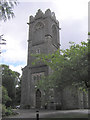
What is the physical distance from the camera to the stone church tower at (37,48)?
28.7 metres

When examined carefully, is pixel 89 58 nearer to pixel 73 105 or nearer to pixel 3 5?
pixel 3 5

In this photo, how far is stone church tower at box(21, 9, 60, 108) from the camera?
94.0ft

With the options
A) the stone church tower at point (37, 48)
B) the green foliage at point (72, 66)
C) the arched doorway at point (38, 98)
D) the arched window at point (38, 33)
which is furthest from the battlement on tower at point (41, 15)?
the green foliage at point (72, 66)

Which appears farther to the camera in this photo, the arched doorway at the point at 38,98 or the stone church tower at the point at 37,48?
the stone church tower at the point at 37,48

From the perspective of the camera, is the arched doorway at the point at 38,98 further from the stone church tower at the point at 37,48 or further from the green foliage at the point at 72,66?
the green foliage at the point at 72,66

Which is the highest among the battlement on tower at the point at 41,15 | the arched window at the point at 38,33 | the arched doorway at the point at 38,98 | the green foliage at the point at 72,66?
the battlement on tower at the point at 41,15

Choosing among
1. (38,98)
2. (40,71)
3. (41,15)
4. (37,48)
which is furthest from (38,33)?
(38,98)

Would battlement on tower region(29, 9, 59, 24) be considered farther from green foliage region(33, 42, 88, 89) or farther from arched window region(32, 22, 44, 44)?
green foliage region(33, 42, 88, 89)

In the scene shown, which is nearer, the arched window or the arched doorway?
the arched doorway

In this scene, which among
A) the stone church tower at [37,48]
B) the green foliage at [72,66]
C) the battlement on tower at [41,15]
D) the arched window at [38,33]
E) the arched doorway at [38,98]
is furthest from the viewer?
the battlement on tower at [41,15]

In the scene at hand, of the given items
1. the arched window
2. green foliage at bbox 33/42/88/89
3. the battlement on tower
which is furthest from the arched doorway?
the battlement on tower

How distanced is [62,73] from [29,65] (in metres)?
20.7

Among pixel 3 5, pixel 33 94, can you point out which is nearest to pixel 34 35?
pixel 33 94

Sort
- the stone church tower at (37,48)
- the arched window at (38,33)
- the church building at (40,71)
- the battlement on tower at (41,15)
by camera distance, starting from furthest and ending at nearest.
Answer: the battlement on tower at (41,15)
the arched window at (38,33)
the stone church tower at (37,48)
the church building at (40,71)
